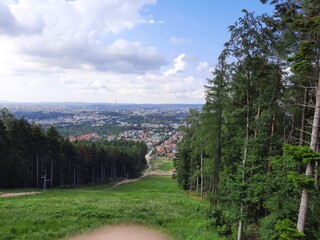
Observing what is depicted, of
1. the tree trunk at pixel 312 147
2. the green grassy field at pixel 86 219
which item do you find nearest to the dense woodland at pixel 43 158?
the green grassy field at pixel 86 219

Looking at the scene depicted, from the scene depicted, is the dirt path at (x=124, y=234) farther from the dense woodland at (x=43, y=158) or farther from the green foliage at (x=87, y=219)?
the dense woodland at (x=43, y=158)

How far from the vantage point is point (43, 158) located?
180 feet

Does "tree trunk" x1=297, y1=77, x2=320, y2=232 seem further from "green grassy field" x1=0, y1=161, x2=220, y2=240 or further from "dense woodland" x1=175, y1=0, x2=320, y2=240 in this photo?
"green grassy field" x1=0, y1=161, x2=220, y2=240

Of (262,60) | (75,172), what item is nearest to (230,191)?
(262,60)

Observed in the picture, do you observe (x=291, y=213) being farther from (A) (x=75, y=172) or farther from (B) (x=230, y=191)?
(A) (x=75, y=172)

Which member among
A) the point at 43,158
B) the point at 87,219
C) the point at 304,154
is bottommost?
the point at 43,158

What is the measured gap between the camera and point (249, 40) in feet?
52.1

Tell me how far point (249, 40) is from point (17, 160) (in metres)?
42.6

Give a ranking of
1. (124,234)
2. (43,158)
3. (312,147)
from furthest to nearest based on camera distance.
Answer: (43,158), (124,234), (312,147)

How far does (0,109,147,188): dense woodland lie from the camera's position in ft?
155

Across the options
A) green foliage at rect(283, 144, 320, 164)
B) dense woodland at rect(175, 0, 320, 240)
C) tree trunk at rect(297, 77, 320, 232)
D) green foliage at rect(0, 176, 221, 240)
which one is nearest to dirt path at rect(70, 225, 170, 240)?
green foliage at rect(0, 176, 221, 240)

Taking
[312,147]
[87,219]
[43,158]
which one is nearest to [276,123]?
[312,147]

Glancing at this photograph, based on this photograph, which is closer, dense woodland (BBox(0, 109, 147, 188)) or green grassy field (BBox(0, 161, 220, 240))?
green grassy field (BBox(0, 161, 220, 240))

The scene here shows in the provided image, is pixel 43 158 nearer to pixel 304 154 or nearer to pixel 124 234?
pixel 124 234
